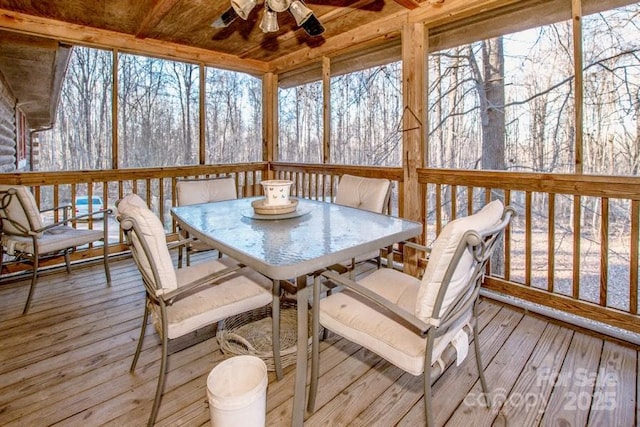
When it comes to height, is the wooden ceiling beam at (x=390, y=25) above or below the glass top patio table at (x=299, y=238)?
above

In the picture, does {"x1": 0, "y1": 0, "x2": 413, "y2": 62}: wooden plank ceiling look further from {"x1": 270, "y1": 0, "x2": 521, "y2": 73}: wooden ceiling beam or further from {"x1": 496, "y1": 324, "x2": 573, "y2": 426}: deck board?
{"x1": 496, "y1": 324, "x2": 573, "y2": 426}: deck board

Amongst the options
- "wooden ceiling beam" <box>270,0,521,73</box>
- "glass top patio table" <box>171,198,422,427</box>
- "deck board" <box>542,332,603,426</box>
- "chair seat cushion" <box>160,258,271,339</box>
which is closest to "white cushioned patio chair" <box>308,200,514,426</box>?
"glass top patio table" <box>171,198,422,427</box>

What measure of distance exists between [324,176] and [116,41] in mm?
2632

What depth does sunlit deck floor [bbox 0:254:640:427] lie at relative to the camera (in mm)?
1631

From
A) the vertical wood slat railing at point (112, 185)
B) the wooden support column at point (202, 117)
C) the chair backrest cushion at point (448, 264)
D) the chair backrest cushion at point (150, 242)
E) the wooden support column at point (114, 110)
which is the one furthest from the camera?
the wooden support column at point (202, 117)

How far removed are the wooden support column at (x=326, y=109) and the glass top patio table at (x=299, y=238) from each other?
2074mm

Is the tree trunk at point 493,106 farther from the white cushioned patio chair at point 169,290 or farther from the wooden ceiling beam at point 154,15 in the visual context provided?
the wooden ceiling beam at point 154,15

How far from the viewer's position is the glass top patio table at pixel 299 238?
1438 millimetres

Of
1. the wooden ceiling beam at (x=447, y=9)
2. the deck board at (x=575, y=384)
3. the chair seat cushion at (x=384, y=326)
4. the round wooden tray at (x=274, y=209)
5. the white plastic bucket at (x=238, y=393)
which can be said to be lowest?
the deck board at (x=575, y=384)

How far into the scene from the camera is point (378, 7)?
3.21m

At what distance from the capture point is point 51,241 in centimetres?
283

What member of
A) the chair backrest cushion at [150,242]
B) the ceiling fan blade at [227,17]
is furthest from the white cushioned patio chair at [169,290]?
the ceiling fan blade at [227,17]

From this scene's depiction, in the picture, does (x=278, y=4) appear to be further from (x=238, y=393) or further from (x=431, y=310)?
(x=238, y=393)

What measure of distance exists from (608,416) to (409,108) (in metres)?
2.53
